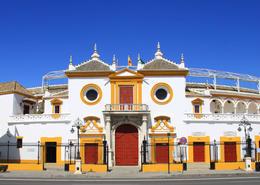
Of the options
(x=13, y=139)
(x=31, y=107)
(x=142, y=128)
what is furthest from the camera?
(x=31, y=107)

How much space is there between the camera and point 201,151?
36.0m

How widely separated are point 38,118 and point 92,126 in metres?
5.87

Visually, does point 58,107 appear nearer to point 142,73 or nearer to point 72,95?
point 72,95

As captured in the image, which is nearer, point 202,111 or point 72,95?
point 72,95

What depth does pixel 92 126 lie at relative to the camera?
3609 centimetres

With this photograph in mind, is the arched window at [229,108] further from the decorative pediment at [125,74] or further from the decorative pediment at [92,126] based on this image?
the decorative pediment at [92,126]

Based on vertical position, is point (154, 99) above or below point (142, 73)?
below

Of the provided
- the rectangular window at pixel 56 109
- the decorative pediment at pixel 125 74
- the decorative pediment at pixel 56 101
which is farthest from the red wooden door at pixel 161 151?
the decorative pediment at pixel 56 101

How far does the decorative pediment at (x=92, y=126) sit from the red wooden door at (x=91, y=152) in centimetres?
138

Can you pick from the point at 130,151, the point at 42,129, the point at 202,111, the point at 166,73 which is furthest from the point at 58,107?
the point at 202,111

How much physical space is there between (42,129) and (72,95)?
466cm

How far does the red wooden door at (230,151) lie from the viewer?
36219 mm

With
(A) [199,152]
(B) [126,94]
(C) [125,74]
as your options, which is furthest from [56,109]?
(A) [199,152]

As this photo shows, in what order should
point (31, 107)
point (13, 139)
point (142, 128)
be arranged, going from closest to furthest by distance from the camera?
point (142, 128)
point (13, 139)
point (31, 107)
